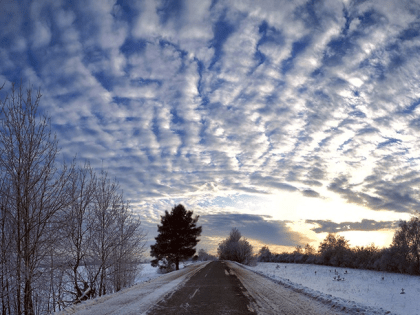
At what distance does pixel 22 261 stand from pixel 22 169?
273 centimetres

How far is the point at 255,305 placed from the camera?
8266 millimetres

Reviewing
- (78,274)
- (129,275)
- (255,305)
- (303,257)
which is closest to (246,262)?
(303,257)

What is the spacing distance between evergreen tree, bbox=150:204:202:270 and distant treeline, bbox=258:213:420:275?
29733 millimetres

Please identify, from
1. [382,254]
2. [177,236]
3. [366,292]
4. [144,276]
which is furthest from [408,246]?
[144,276]

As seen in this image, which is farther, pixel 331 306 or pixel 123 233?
pixel 123 233

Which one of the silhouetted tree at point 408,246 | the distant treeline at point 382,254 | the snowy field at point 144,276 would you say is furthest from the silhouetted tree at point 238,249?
the silhouetted tree at point 408,246

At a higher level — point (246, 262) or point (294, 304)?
point (294, 304)

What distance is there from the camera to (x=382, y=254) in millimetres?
43375

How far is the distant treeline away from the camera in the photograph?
124ft

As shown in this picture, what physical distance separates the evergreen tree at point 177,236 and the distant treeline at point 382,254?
29733 millimetres

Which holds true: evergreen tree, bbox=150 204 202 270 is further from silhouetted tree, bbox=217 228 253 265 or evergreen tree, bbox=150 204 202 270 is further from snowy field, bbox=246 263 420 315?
silhouetted tree, bbox=217 228 253 265

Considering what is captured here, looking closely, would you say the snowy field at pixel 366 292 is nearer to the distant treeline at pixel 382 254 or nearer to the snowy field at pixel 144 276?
the distant treeline at pixel 382 254

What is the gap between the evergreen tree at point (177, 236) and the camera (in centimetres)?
3806

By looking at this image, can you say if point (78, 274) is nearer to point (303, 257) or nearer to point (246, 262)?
point (246, 262)
